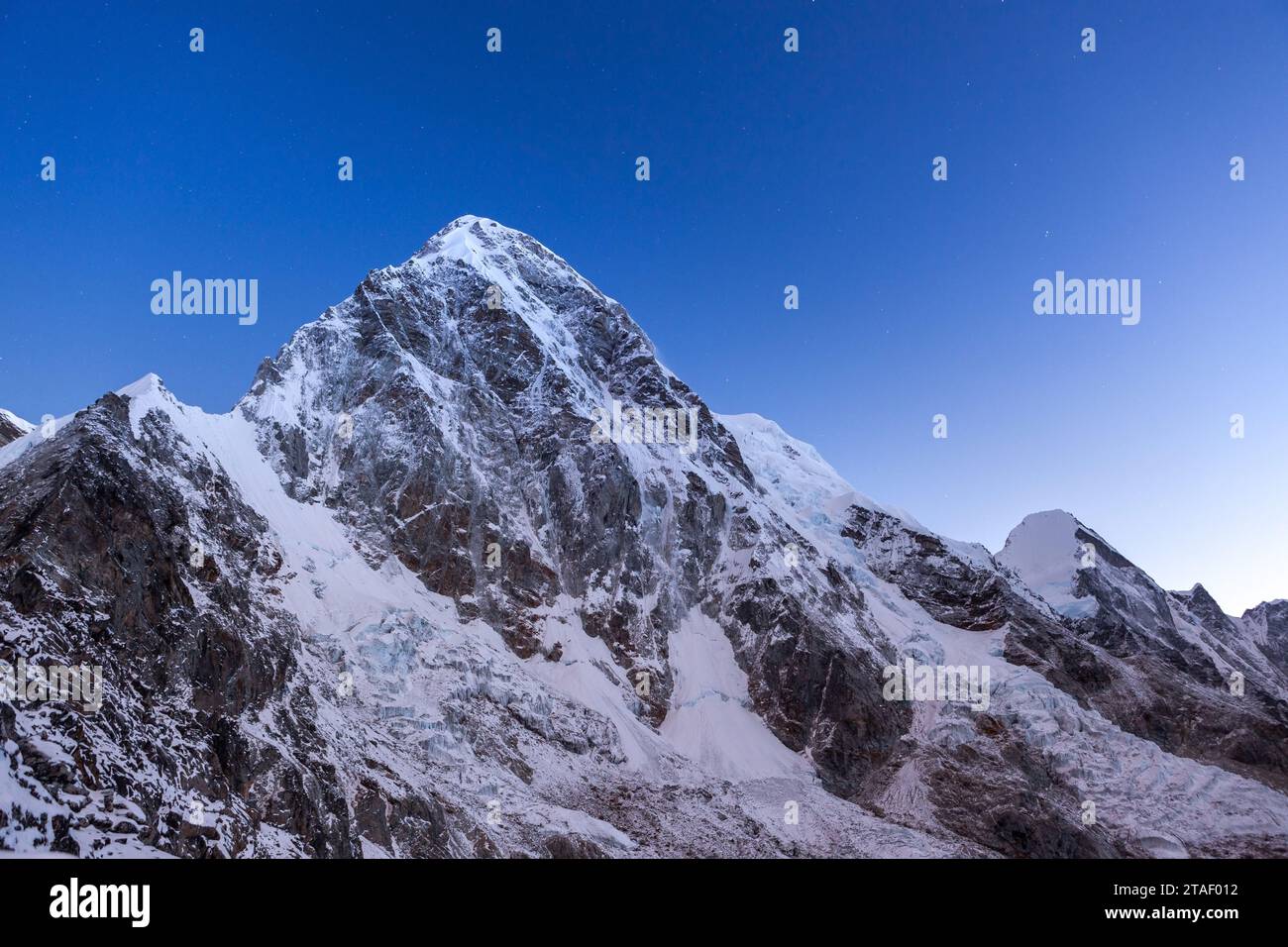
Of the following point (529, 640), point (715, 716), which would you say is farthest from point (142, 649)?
point (715, 716)

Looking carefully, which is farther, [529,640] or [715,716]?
[715,716]

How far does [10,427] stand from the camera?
110688 mm

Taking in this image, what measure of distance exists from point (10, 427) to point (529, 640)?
233ft

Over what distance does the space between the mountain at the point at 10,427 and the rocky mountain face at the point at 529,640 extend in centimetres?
206

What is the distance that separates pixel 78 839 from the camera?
1491 inches

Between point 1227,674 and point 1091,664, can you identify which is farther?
point 1227,674

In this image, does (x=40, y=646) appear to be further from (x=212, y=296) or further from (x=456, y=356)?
(x=456, y=356)

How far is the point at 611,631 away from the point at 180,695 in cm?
7041

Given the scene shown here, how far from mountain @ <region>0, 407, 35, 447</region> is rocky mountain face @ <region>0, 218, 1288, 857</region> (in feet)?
6.76

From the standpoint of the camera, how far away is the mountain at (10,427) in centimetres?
10712

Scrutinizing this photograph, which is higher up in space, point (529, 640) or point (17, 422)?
point (17, 422)

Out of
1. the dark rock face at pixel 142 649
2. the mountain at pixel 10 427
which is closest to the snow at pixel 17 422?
the mountain at pixel 10 427

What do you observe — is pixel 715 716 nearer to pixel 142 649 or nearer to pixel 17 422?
pixel 142 649
